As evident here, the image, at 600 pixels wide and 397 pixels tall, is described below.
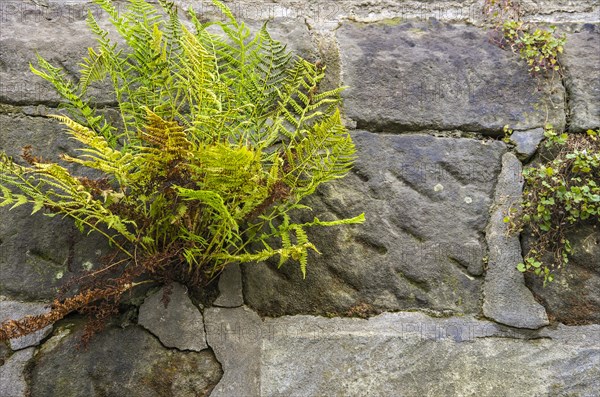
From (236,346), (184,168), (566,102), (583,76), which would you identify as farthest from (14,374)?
(583,76)

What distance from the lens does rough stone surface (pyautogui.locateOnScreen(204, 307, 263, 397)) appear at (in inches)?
62.7

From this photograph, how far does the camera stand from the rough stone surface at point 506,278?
1.69 metres

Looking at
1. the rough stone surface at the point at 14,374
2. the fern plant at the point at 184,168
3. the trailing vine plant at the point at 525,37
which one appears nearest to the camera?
the fern plant at the point at 184,168

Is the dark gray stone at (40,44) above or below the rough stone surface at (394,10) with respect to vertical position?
below

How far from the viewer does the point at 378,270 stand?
173cm

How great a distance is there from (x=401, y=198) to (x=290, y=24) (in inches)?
26.9

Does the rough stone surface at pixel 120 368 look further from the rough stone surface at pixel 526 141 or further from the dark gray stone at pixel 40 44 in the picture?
the rough stone surface at pixel 526 141

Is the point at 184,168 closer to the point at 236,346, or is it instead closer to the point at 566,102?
the point at 236,346

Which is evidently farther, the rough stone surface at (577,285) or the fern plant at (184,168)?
the rough stone surface at (577,285)

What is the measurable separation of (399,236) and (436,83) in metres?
0.52

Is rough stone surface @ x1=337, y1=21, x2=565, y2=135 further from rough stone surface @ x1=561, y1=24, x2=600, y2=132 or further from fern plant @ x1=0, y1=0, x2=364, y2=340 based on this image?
fern plant @ x1=0, y1=0, x2=364, y2=340

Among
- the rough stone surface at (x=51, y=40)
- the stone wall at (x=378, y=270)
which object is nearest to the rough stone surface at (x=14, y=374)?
the stone wall at (x=378, y=270)

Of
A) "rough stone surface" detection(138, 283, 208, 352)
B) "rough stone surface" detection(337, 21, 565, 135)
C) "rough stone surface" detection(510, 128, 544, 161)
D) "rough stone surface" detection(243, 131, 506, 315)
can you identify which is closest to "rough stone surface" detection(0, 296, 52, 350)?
"rough stone surface" detection(138, 283, 208, 352)

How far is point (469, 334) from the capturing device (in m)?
1.67
